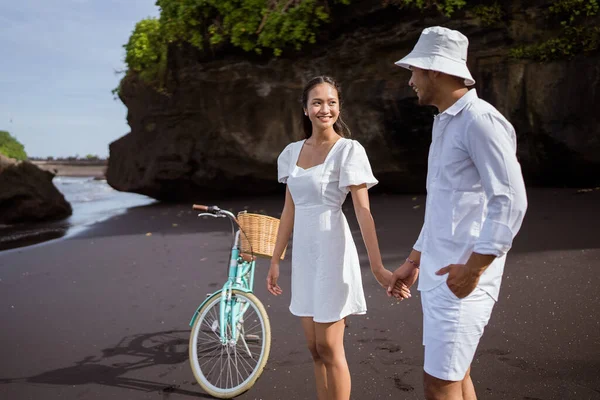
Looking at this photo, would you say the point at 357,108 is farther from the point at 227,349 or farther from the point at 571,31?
the point at 227,349

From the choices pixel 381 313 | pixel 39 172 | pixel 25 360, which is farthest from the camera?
pixel 39 172

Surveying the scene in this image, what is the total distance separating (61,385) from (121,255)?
5071 millimetres

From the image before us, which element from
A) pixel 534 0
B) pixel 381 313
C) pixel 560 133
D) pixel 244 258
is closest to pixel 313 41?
pixel 534 0

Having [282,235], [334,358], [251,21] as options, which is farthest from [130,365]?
[251,21]

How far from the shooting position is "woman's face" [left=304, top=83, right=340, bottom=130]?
3.60 metres

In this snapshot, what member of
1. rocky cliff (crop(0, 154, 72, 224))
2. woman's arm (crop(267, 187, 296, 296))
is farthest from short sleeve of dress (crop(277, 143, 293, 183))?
rocky cliff (crop(0, 154, 72, 224))

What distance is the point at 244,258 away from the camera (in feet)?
15.2

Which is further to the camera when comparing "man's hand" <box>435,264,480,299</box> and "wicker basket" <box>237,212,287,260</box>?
"wicker basket" <box>237,212,287,260</box>

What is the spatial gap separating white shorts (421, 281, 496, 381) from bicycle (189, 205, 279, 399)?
2194 millimetres

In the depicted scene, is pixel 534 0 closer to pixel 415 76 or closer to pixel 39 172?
pixel 415 76

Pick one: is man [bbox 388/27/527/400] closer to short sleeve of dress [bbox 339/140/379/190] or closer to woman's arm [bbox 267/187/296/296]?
short sleeve of dress [bbox 339/140/379/190]

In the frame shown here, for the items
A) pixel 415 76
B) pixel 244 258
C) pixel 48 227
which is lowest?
pixel 48 227

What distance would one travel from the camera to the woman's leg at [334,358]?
343 centimetres

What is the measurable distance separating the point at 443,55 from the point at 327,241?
139 centimetres
